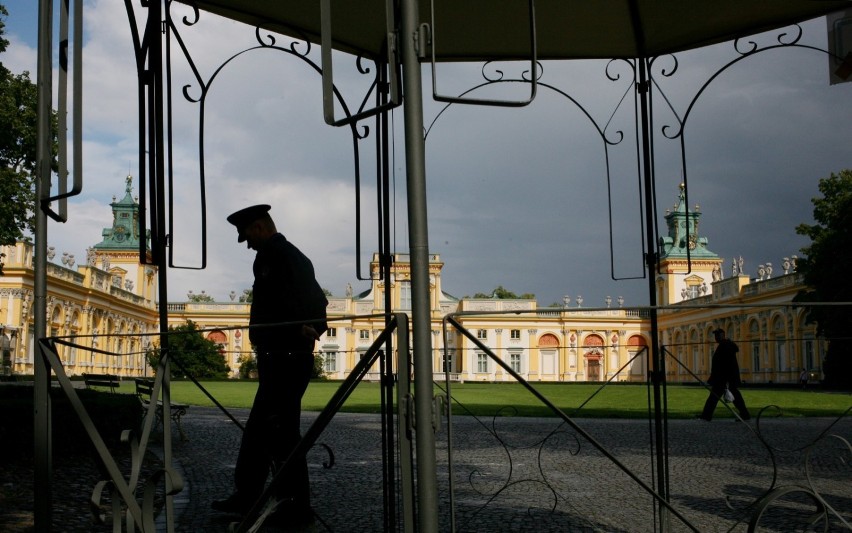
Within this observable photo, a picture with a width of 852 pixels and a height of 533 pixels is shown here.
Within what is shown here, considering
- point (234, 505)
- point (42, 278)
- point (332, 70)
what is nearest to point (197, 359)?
point (42, 278)

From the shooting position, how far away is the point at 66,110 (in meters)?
2.71

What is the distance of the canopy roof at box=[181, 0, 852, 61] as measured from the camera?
374 cm

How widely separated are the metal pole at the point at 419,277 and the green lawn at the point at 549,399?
1.07m

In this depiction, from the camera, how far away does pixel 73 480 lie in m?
5.23

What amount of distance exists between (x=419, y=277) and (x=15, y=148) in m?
19.1

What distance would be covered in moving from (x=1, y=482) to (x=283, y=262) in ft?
10.1

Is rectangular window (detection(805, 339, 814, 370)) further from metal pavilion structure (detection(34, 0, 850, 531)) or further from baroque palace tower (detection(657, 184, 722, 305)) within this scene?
baroque palace tower (detection(657, 184, 722, 305))

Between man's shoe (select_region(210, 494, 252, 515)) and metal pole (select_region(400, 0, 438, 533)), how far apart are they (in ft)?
5.75

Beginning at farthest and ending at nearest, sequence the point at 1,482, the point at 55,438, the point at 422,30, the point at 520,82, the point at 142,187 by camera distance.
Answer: the point at 55,438 < the point at 1,482 < the point at 520,82 < the point at 142,187 < the point at 422,30

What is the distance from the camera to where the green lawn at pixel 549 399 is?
3.51 metres

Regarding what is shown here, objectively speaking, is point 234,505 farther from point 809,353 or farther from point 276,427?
point 809,353

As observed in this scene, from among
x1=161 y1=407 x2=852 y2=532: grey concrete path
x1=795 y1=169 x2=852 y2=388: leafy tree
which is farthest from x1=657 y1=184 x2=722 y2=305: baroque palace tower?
x1=161 y1=407 x2=852 y2=532: grey concrete path

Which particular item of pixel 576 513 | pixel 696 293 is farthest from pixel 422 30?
pixel 696 293

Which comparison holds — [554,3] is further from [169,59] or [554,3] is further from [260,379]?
[260,379]
